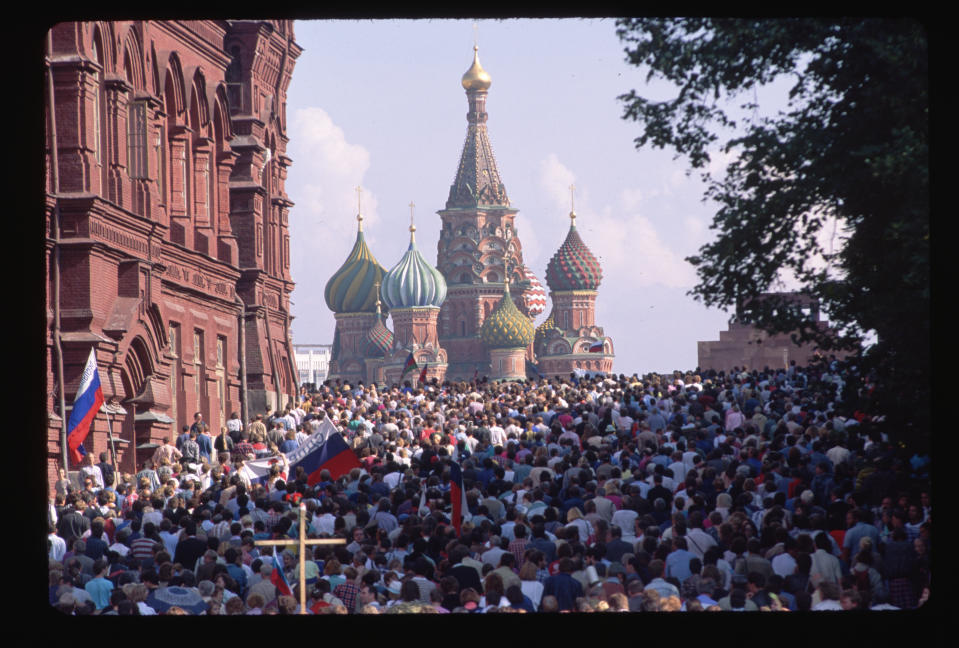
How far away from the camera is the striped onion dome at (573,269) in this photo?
109312 millimetres

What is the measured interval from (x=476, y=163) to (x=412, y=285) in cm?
1142

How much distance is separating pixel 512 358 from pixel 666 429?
8280 centimetres

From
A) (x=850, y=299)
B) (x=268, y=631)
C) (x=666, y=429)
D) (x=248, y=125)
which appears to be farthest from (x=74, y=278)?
(x=268, y=631)

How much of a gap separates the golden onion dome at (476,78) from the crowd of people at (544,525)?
293 feet

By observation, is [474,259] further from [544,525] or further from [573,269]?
[544,525]

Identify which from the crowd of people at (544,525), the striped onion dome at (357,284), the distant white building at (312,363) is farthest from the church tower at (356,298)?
the crowd of people at (544,525)

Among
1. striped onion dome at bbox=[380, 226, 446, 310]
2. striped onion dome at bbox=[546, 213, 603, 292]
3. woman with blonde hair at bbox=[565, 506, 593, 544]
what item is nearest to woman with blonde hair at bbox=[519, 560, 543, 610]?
woman with blonde hair at bbox=[565, 506, 593, 544]

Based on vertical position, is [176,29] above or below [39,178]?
above

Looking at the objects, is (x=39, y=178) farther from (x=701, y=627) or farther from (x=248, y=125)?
(x=248, y=125)

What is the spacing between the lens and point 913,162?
13.6 m

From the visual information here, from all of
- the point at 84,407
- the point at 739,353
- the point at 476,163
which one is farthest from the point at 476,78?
the point at 84,407

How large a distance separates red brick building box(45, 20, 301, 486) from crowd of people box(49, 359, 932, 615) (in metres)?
5.89

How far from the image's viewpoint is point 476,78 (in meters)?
114

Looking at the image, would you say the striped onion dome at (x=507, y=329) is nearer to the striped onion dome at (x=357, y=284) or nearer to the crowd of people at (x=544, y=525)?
the striped onion dome at (x=357, y=284)
